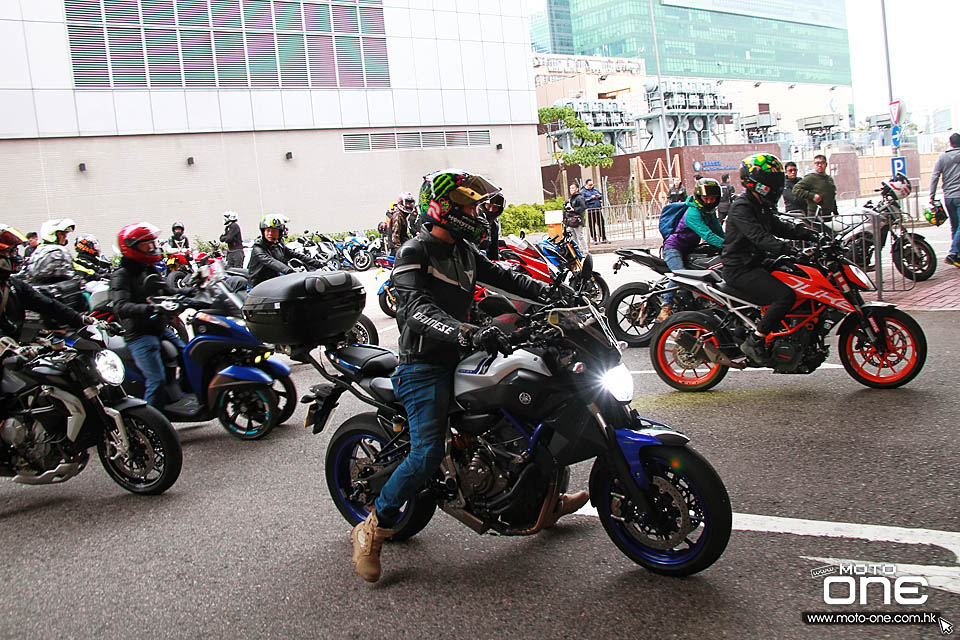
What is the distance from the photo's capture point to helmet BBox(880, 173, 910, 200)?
43.1 feet

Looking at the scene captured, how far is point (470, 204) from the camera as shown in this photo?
154 inches

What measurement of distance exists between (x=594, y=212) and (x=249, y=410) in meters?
20.2

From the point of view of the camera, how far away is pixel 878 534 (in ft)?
13.1

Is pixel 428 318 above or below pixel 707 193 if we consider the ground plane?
below

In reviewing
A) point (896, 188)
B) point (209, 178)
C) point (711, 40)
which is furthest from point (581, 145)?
point (711, 40)

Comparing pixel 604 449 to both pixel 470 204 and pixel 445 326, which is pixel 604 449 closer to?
pixel 445 326

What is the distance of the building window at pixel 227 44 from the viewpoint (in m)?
32.8

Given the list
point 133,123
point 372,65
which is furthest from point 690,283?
point 372,65

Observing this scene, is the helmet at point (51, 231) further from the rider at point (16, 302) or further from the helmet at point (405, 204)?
the rider at point (16, 302)

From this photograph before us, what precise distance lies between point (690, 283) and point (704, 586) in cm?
430

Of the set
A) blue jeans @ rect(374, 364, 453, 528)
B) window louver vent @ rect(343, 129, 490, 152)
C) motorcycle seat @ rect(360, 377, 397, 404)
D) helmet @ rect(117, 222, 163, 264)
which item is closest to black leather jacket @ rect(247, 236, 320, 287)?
helmet @ rect(117, 222, 163, 264)

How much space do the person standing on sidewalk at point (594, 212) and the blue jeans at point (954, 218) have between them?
13.1 meters

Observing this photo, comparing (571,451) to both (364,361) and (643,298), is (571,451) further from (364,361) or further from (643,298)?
(643,298)

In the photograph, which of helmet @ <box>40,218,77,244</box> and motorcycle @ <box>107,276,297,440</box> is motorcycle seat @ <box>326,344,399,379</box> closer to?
motorcycle @ <box>107,276,297,440</box>
